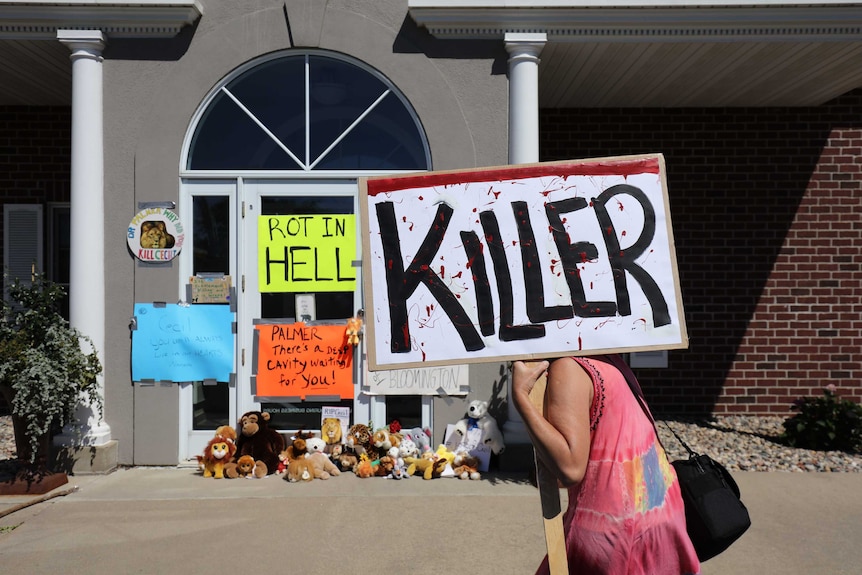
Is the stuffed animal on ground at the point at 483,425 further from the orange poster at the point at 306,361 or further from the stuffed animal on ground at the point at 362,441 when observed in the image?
the orange poster at the point at 306,361

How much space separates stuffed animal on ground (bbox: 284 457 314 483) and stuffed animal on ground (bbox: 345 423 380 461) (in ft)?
1.40

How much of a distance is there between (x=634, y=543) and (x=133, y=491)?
15.4 ft

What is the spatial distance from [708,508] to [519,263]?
3.14ft

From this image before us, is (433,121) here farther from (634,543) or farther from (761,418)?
(761,418)

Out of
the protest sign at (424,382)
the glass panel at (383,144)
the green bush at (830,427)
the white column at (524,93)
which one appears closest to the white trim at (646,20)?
the white column at (524,93)

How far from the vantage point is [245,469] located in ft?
19.6

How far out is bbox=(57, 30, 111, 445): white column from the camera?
610 centimetres

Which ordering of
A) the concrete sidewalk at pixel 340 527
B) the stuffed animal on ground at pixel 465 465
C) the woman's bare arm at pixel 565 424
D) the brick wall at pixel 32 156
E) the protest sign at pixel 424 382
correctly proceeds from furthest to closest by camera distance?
the brick wall at pixel 32 156
the protest sign at pixel 424 382
the stuffed animal on ground at pixel 465 465
the concrete sidewalk at pixel 340 527
the woman's bare arm at pixel 565 424

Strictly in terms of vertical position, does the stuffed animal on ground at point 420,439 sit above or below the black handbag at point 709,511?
below

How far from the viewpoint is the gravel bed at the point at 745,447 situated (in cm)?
645

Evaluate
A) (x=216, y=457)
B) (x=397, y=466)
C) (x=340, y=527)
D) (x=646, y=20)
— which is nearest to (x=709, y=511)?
(x=340, y=527)

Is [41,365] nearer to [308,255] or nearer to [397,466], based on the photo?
[308,255]

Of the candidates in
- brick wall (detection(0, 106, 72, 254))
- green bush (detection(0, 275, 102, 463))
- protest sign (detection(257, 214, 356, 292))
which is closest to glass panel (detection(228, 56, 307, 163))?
protest sign (detection(257, 214, 356, 292))

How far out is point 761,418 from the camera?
8297 mm
